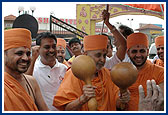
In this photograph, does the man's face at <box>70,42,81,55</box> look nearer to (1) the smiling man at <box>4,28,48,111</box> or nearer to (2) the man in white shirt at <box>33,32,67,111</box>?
(2) the man in white shirt at <box>33,32,67,111</box>

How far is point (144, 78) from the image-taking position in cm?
264

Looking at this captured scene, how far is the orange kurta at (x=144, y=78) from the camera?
2.48 meters

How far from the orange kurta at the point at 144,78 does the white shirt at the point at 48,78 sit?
40.9 inches

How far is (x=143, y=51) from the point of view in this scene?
263 cm

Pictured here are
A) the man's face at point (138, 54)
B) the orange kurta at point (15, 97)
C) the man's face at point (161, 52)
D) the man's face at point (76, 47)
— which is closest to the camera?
the orange kurta at point (15, 97)

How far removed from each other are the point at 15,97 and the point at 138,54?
163 centimetres

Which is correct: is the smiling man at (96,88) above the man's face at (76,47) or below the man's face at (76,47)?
below

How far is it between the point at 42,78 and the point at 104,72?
37.4 inches

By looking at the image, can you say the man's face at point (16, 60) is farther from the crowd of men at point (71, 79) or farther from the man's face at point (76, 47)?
the man's face at point (76, 47)

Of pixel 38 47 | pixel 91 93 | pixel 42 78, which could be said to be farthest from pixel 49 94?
pixel 91 93

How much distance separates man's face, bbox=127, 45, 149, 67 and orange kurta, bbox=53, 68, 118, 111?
1.53 feet

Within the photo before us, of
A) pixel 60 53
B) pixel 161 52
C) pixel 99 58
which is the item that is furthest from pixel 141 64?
pixel 60 53

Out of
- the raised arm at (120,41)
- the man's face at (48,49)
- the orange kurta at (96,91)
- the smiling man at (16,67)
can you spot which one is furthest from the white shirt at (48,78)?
the raised arm at (120,41)

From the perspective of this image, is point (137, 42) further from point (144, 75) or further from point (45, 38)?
point (45, 38)
